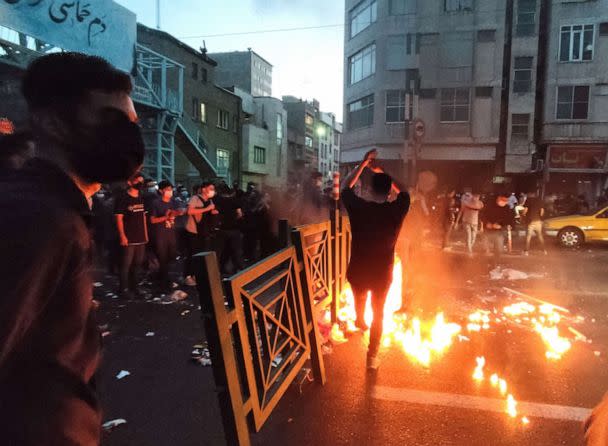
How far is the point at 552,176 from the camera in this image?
26656 mm

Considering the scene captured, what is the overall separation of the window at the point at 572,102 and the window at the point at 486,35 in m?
5.43

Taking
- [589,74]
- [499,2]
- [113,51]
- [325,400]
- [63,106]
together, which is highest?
[499,2]

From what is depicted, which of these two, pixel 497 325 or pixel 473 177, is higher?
pixel 473 177

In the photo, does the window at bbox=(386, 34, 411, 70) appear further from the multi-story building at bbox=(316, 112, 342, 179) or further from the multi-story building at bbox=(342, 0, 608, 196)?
the multi-story building at bbox=(316, 112, 342, 179)

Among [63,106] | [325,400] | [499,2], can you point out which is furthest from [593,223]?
[499,2]

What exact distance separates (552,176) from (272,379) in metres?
29.1

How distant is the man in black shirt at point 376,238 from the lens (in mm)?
4191

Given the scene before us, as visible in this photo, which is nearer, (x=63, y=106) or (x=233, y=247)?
(x=63, y=106)

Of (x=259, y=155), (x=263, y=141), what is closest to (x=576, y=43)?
(x=263, y=141)

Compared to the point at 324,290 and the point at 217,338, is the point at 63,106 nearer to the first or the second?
the point at 217,338

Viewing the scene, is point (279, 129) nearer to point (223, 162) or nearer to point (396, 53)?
point (223, 162)

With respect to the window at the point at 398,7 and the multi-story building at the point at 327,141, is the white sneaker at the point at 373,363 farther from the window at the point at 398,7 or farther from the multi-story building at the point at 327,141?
the multi-story building at the point at 327,141

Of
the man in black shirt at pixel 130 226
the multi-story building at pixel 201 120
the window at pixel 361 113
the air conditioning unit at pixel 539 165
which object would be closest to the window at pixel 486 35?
the window at pixel 361 113

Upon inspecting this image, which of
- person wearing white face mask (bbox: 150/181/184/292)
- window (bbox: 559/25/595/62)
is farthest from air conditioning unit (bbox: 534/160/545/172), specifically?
person wearing white face mask (bbox: 150/181/184/292)
